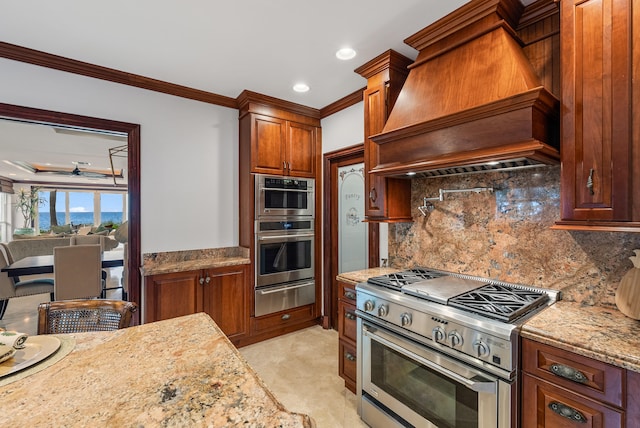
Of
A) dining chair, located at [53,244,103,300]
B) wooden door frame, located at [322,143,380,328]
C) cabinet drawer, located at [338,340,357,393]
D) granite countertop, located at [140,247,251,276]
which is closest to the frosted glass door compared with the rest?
wooden door frame, located at [322,143,380,328]

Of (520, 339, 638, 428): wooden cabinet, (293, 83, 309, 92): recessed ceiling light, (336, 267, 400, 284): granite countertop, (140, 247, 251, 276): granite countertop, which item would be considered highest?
(293, 83, 309, 92): recessed ceiling light

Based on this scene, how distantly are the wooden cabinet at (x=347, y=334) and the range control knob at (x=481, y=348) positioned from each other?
98cm

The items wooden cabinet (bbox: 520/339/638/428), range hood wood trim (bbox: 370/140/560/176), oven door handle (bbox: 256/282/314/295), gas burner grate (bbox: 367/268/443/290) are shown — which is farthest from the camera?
oven door handle (bbox: 256/282/314/295)

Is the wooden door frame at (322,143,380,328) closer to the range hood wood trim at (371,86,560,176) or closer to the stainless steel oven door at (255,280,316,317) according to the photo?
the stainless steel oven door at (255,280,316,317)

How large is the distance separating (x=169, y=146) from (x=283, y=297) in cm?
209

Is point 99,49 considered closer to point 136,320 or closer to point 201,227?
point 201,227

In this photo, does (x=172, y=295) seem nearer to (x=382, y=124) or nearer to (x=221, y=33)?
(x=221, y=33)

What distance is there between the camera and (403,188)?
2.47 metres

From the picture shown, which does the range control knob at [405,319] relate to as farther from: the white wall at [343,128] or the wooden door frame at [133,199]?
the wooden door frame at [133,199]

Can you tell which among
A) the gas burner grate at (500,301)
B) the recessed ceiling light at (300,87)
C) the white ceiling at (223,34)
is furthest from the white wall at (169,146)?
the gas burner grate at (500,301)

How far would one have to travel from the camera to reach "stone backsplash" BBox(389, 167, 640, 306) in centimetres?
158

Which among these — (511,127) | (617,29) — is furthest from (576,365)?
(617,29)

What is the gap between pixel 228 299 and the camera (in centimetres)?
303

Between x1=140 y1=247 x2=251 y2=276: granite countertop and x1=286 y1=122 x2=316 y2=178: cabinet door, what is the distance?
3.75 feet
